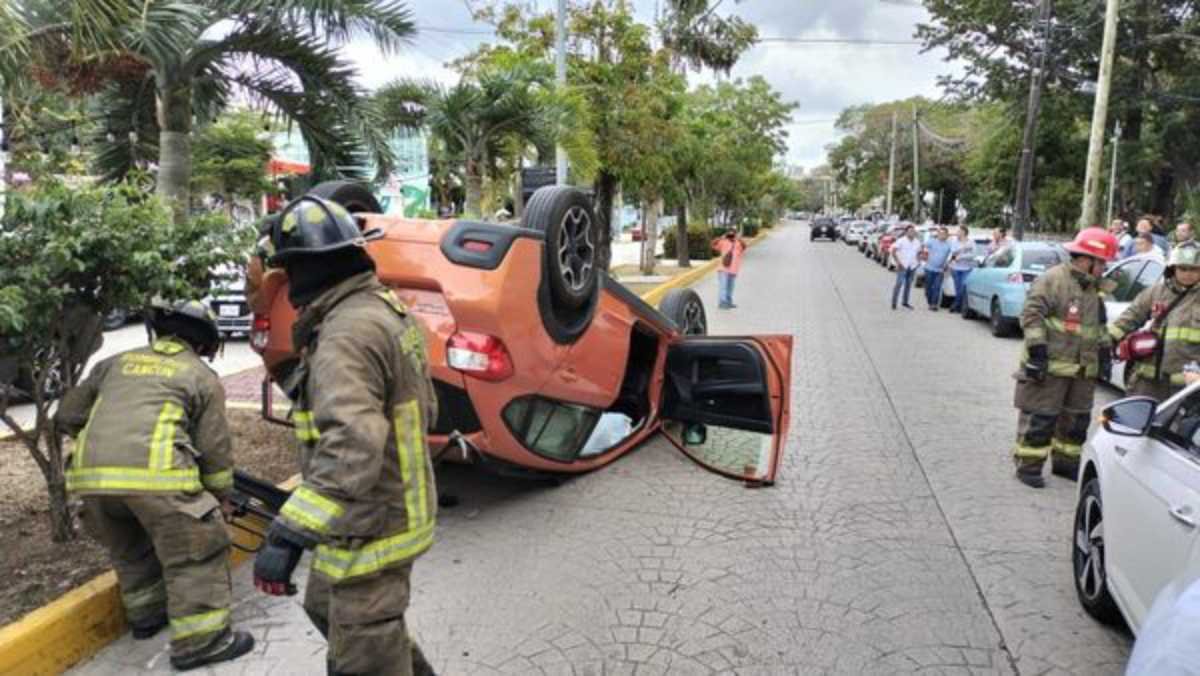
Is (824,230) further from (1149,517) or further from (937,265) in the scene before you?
(1149,517)

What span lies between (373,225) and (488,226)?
0.61 m

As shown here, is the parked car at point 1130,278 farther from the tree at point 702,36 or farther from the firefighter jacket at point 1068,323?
the tree at point 702,36

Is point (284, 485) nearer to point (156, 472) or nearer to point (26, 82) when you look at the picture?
point (156, 472)

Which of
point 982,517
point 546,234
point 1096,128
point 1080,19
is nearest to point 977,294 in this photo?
point 1096,128

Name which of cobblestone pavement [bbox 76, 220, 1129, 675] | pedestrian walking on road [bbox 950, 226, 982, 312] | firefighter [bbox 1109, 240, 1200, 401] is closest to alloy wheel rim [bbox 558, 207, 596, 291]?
cobblestone pavement [bbox 76, 220, 1129, 675]

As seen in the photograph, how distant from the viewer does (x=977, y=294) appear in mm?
14352

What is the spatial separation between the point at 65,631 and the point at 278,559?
180 cm

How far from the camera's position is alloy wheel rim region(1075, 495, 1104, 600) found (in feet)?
12.5

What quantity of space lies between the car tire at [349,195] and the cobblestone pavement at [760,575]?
1.81 m

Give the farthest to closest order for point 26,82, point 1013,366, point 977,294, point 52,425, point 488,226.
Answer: point 977,294, point 1013,366, point 26,82, point 488,226, point 52,425

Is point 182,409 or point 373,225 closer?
point 182,409

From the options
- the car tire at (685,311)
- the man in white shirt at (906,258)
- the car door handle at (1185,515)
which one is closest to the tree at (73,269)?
the car tire at (685,311)

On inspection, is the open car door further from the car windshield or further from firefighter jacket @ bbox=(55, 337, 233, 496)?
the car windshield

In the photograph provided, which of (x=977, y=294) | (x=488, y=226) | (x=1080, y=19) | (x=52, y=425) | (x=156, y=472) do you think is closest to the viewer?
(x=156, y=472)
